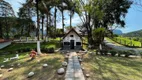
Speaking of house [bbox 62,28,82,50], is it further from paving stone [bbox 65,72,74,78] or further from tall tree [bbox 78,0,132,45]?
paving stone [bbox 65,72,74,78]

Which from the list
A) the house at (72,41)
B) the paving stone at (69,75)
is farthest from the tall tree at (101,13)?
the paving stone at (69,75)

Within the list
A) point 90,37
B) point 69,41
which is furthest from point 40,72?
point 90,37

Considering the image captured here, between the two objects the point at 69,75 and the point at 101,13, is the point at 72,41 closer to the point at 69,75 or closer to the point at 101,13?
the point at 101,13

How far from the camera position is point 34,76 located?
462 inches

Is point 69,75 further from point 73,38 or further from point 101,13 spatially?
point 101,13

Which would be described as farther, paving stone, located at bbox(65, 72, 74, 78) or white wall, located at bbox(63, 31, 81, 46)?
white wall, located at bbox(63, 31, 81, 46)

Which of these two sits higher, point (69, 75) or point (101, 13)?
point (101, 13)

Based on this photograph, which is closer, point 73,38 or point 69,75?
point 69,75

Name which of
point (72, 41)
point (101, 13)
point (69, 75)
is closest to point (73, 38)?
point (72, 41)

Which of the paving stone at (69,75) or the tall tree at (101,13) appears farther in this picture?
the tall tree at (101,13)

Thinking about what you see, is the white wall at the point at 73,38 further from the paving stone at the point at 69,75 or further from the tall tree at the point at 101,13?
the paving stone at the point at 69,75

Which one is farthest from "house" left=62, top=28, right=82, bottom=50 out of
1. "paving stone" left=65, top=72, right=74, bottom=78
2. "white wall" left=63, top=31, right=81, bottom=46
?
"paving stone" left=65, top=72, right=74, bottom=78

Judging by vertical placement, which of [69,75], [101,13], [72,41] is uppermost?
[101,13]

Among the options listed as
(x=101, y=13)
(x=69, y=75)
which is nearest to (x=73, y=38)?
(x=101, y=13)
